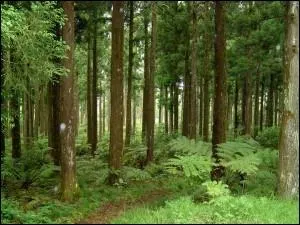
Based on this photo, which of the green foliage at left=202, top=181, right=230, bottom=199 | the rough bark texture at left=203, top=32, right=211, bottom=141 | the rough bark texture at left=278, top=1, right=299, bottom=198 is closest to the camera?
the green foliage at left=202, top=181, right=230, bottom=199

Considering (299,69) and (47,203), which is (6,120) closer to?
(47,203)

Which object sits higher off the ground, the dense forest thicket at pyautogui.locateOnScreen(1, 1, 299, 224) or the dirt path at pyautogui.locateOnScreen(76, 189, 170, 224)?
the dense forest thicket at pyautogui.locateOnScreen(1, 1, 299, 224)

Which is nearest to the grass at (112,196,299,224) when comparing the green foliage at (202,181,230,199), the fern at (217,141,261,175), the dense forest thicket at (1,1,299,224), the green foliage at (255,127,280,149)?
the dense forest thicket at (1,1,299,224)

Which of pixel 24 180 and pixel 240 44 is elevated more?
pixel 240 44

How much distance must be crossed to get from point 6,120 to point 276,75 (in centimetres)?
2341

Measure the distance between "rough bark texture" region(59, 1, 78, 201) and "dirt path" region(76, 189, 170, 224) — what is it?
43.3 inches

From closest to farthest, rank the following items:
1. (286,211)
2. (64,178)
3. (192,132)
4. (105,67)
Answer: (286,211), (64,178), (192,132), (105,67)

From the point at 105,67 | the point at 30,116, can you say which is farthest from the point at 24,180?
the point at 105,67

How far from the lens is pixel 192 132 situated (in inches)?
923

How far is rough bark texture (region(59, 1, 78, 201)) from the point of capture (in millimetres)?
11875

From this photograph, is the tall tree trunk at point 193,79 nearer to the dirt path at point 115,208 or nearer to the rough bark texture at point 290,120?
the dirt path at point 115,208

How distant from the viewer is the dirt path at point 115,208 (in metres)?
10.1

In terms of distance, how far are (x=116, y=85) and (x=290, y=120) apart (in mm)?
6364

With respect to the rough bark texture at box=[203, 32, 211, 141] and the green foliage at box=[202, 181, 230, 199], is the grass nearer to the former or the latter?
the green foliage at box=[202, 181, 230, 199]
